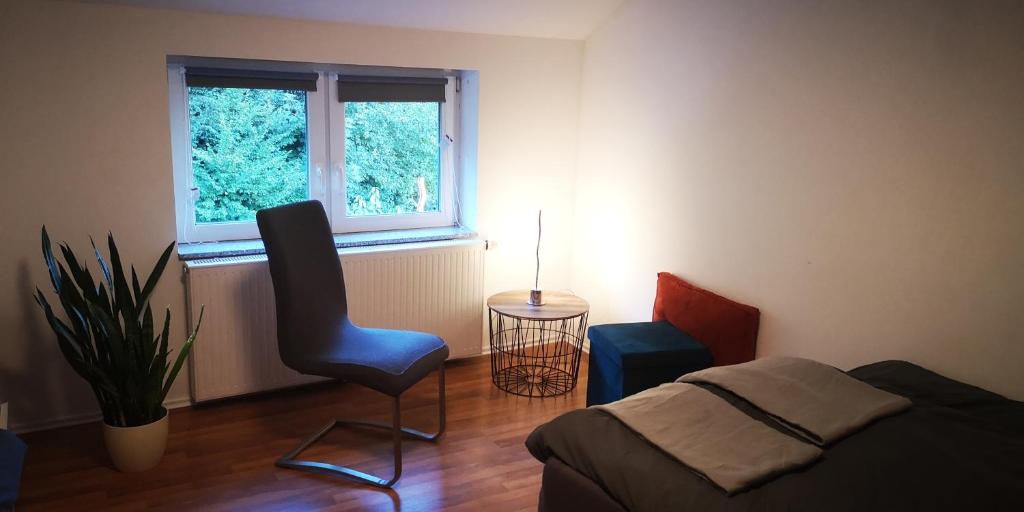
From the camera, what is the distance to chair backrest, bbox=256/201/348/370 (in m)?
3.21

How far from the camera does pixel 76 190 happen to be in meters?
3.27

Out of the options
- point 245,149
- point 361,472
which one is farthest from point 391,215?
point 361,472

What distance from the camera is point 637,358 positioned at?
3314 millimetres

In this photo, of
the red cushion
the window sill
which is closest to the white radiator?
the window sill

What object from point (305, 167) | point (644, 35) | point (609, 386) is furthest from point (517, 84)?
point (609, 386)

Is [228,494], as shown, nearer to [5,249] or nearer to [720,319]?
[5,249]

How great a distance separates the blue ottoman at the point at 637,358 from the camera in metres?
3.34

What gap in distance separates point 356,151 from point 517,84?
3.15 feet

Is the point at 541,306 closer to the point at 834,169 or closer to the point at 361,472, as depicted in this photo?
the point at 361,472

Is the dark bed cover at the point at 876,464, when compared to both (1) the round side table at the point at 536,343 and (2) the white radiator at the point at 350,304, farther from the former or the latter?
(2) the white radiator at the point at 350,304

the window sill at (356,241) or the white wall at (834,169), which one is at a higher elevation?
the white wall at (834,169)

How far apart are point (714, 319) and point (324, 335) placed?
1.74 m

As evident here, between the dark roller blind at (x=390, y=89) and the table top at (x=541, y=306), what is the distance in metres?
1.15

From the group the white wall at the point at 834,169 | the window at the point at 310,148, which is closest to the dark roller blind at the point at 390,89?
the window at the point at 310,148
